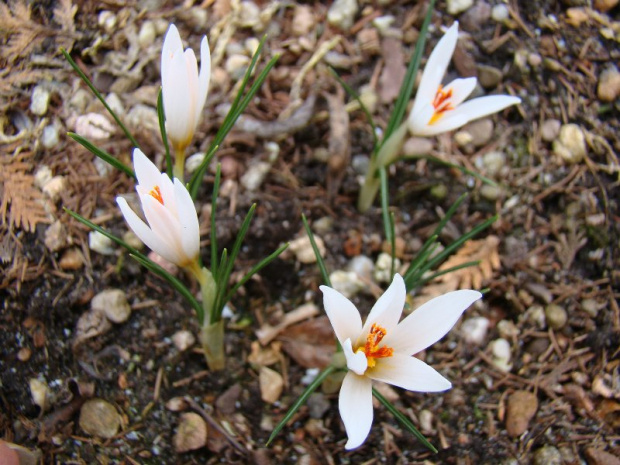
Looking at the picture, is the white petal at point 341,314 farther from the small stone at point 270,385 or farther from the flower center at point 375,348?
the small stone at point 270,385

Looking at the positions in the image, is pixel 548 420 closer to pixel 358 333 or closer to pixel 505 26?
pixel 358 333

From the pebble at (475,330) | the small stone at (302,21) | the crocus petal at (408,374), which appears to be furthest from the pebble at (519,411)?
the small stone at (302,21)

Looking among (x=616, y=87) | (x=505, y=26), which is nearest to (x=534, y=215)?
(x=616, y=87)

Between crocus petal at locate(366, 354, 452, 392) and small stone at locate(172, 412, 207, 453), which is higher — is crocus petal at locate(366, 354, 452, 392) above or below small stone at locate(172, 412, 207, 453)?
above

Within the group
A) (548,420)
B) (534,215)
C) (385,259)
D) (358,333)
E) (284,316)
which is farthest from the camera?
(534,215)

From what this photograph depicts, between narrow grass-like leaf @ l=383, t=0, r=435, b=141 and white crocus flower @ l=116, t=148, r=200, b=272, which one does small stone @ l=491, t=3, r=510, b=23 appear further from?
white crocus flower @ l=116, t=148, r=200, b=272

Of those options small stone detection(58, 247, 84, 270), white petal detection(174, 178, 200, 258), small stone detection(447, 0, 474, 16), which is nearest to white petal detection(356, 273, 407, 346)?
white petal detection(174, 178, 200, 258)

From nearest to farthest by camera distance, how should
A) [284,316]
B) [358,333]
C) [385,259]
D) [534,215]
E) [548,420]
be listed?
[358,333] → [548,420] → [284,316] → [385,259] → [534,215]
